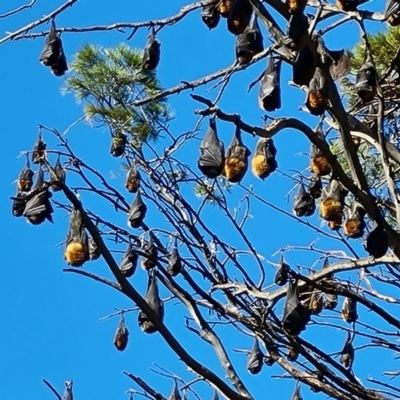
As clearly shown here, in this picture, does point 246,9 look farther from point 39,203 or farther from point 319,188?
point 319,188

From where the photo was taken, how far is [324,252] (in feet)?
13.9

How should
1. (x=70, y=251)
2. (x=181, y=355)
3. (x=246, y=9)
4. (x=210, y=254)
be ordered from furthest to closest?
(x=210, y=254)
(x=70, y=251)
(x=246, y=9)
(x=181, y=355)

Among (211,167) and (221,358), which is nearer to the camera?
(211,167)

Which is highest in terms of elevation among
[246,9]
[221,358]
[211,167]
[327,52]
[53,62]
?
[53,62]

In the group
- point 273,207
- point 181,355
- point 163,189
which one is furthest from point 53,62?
point 181,355

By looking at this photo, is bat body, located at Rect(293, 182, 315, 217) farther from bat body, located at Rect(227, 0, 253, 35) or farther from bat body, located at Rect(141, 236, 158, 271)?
bat body, located at Rect(227, 0, 253, 35)

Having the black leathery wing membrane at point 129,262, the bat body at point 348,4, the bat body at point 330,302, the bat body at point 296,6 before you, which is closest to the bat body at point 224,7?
the bat body at point 348,4

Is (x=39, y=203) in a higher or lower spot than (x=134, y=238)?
lower

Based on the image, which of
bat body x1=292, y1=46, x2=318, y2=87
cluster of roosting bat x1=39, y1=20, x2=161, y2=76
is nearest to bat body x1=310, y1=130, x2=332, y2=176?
cluster of roosting bat x1=39, y1=20, x2=161, y2=76

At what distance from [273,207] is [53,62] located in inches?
44.8

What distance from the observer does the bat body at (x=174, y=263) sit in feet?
13.6

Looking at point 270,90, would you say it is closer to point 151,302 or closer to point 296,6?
point 296,6

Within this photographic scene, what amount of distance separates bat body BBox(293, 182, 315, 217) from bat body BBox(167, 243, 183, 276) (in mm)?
558

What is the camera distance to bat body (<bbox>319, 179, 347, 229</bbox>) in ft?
12.0
